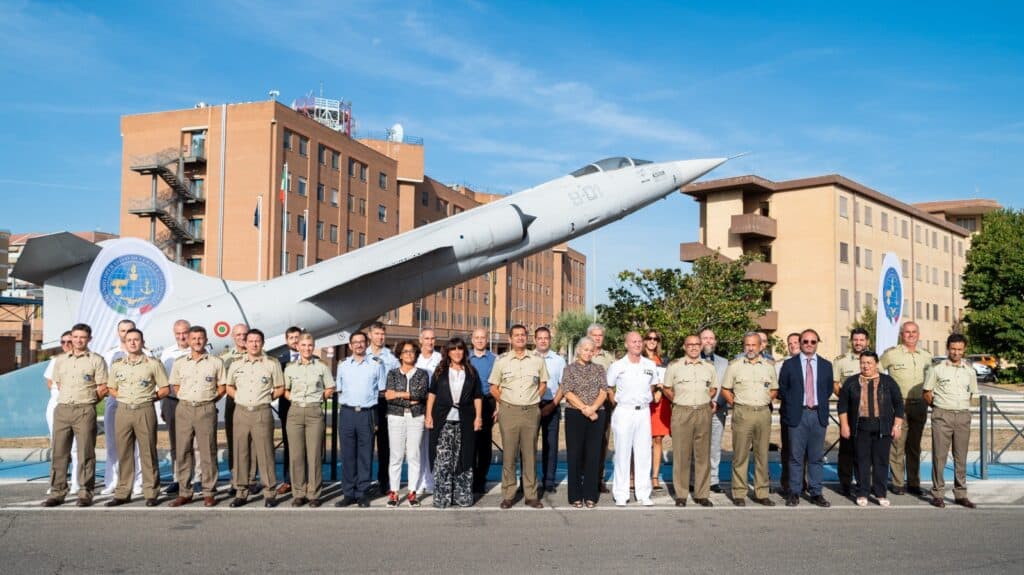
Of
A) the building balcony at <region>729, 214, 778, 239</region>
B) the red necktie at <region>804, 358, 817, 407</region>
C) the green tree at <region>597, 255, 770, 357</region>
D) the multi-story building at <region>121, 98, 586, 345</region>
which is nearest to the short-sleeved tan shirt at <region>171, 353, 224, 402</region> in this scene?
the red necktie at <region>804, 358, 817, 407</region>

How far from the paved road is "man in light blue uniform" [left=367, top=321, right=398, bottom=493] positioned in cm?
63

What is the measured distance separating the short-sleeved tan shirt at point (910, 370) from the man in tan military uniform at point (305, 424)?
614cm

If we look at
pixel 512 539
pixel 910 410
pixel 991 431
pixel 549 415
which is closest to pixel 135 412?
pixel 512 539

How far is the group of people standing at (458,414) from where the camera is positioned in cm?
809

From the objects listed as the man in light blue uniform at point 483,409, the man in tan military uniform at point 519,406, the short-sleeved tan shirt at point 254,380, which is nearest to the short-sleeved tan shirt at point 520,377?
the man in tan military uniform at point 519,406

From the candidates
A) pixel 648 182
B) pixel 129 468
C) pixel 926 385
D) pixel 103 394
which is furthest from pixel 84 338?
pixel 648 182

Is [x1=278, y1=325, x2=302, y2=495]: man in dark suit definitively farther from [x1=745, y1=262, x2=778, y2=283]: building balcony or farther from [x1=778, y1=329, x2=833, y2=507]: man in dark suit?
[x1=745, y1=262, x2=778, y2=283]: building balcony

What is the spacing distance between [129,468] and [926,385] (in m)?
8.25

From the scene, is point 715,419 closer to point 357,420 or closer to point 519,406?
point 519,406

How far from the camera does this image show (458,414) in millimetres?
8117

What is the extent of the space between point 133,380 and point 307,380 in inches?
67.1

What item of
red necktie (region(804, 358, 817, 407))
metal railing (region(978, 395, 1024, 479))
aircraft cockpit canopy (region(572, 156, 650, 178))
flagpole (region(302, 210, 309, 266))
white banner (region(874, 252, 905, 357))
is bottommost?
metal railing (region(978, 395, 1024, 479))

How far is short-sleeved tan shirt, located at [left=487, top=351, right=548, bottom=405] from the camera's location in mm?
8156

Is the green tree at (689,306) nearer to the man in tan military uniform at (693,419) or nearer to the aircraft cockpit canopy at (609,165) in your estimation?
the aircraft cockpit canopy at (609,165)
